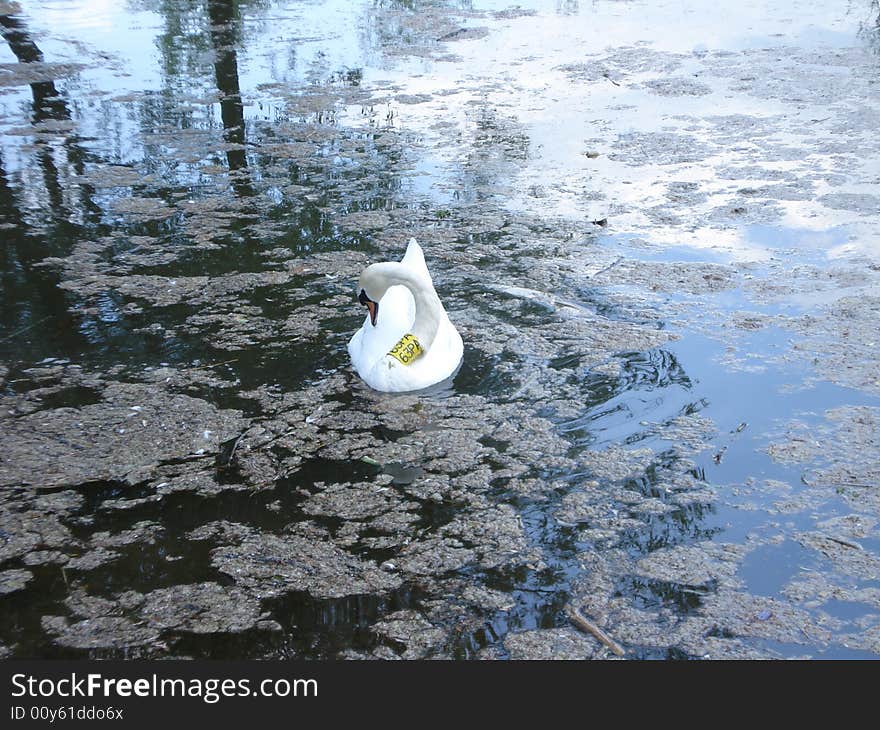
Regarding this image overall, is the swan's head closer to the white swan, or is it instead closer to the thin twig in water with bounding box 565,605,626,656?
the white swan

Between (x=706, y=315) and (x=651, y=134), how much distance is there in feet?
11.0

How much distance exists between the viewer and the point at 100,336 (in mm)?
5883

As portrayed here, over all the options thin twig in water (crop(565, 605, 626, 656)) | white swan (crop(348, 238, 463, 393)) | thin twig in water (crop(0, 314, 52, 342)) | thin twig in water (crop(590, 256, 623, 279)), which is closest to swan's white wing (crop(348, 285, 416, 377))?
white swan (crop(348, 238, 463, 393))

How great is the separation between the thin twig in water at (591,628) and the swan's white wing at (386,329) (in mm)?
2153

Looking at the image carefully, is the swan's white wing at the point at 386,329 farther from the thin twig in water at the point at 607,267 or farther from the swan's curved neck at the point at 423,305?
the thin twig in water at the point at 607,267

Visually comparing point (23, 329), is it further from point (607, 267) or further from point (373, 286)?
point (607, 267)

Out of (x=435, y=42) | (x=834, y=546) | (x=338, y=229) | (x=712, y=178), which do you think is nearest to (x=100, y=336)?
(x=338, y=229)

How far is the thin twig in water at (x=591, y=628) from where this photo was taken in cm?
350

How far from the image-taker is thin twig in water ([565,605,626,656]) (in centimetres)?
350

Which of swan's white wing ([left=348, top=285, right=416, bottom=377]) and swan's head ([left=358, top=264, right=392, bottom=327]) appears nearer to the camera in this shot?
swan's white wing ([left=348, top=285, right=416, bottom=377])

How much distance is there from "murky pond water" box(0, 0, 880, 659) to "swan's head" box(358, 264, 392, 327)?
15.5 inches

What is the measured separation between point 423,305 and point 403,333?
20cm

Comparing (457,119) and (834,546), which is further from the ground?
(457,119)

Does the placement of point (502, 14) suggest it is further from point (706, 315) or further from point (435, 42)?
point (706, 315)
